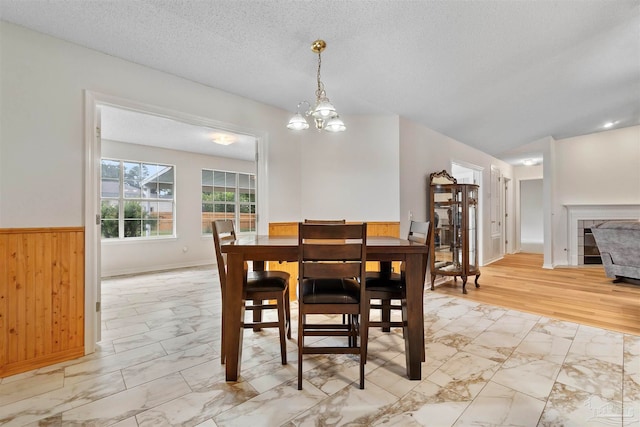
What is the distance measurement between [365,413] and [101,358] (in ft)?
6.41

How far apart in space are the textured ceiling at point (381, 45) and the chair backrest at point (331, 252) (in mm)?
1486

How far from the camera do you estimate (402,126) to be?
12.6ft

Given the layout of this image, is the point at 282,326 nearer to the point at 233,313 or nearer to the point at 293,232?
the point at 233,313

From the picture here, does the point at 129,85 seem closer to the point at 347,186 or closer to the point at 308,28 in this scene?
the point at 308,28

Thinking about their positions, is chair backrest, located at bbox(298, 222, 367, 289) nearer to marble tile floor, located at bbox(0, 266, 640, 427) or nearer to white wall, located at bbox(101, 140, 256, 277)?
marble tile floor, located at bbox(0, 266, 640, 427)

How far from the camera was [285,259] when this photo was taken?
6.14 feet

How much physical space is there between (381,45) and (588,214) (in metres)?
5.69

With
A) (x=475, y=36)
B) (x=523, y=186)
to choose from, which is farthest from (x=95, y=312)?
(x=523, y=186)

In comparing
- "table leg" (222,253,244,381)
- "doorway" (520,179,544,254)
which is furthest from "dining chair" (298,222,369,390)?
"doorway" (520,179,544,254)

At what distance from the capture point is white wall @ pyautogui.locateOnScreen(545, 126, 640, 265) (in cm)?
520

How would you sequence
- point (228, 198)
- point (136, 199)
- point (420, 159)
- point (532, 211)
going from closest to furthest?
point (420, 159), point (136, 199), point (228, 198), point (532, 211)

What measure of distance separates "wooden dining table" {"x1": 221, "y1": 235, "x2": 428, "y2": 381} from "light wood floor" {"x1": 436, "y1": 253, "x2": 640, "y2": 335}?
6.79ft

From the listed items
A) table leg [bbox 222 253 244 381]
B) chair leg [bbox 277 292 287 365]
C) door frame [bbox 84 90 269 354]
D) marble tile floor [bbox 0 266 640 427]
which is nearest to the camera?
marble tile floor [bbox 0 266 640 427]

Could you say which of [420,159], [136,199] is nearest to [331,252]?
[420,159]
